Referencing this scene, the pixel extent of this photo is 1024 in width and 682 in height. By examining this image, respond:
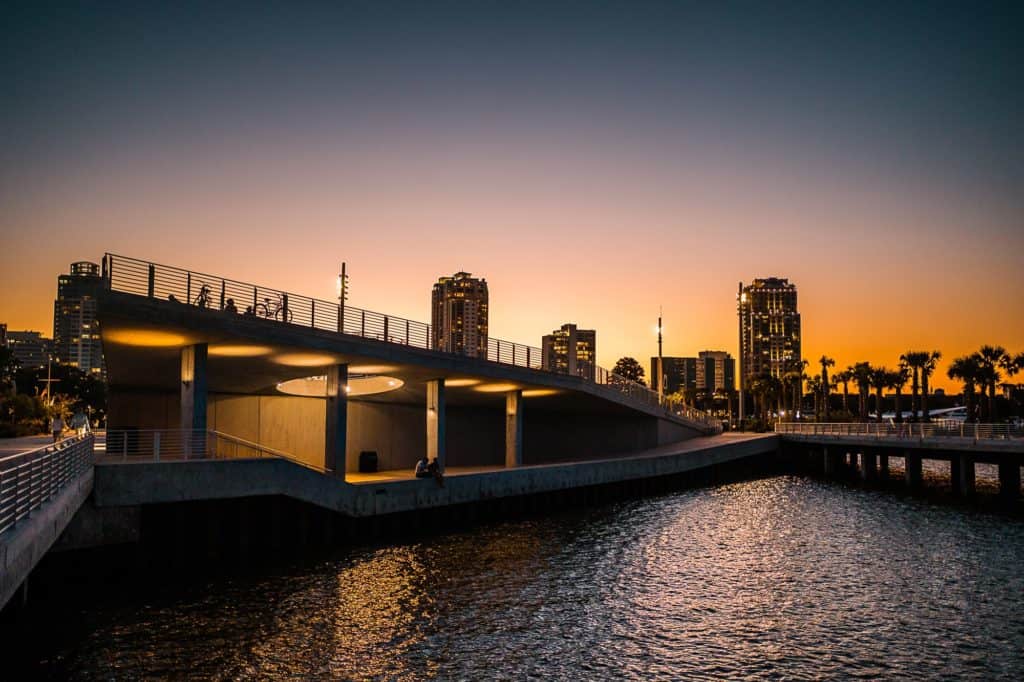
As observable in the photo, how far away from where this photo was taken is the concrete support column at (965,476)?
4812cm

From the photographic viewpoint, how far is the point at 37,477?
1562cm

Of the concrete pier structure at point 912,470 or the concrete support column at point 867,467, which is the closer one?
the concrete pier structure at point 912,470

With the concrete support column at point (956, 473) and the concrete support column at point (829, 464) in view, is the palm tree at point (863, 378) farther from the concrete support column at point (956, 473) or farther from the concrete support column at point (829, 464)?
the concrete support column at point (956, 473)

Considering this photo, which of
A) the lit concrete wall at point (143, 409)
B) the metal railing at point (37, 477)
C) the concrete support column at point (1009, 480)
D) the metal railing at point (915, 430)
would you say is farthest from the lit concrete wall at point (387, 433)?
the concrete support column at point (1009, 480)

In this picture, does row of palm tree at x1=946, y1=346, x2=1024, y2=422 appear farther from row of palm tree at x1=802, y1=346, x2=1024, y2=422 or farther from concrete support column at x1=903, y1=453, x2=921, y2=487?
concrete support column at x1=903, y1=453, x2=921, y2=487

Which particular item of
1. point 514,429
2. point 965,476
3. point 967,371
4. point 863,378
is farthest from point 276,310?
point 863,378

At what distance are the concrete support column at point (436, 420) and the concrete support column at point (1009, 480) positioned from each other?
34151 millimetres

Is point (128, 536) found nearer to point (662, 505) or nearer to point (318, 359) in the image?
point (318, 359)

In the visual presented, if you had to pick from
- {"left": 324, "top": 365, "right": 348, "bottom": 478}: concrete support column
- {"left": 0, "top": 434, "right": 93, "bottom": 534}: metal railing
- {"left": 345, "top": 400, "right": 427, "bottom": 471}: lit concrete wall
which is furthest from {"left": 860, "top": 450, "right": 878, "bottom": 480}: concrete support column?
{"left": 0, "top": 434, "right": 93, "bottom": 534}: metal railing

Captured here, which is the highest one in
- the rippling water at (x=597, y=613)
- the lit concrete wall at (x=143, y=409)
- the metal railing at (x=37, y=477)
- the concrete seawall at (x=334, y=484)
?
the lit concrete wall at (x=143, y=409)

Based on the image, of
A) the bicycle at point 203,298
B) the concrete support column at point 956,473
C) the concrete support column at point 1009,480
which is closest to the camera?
the bicycle at point 203,298

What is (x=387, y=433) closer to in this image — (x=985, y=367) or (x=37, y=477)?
(x=37, y=477)

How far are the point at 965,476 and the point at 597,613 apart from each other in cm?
3836

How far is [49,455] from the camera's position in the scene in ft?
57.3
